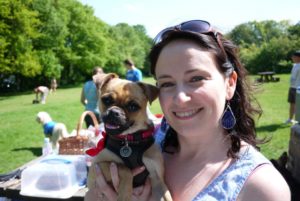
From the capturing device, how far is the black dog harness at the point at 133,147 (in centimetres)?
216

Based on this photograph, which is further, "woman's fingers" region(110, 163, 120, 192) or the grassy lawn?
the grassy lawn

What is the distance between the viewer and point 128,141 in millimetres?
2236

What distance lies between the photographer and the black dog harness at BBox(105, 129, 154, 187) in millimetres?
2164

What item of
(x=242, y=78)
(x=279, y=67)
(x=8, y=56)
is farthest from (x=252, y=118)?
(x=279, y=67)

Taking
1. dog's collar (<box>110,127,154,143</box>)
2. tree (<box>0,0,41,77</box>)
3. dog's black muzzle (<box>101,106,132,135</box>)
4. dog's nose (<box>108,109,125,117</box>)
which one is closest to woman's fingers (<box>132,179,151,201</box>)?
dog's collar (<box>110,127,154,143</box>)

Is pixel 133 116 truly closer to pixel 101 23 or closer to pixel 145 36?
pixel 101 23

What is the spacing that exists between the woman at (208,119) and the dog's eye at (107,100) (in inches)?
21.0

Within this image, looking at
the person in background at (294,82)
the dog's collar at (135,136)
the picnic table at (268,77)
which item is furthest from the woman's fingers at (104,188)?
the picnic table at (268,77)

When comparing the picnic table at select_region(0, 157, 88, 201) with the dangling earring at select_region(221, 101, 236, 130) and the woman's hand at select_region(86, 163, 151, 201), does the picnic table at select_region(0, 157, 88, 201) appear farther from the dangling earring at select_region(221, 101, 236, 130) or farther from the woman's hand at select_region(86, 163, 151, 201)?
the dangling earring at select_region(221, 101, 236, 130)

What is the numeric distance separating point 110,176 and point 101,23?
5190cm

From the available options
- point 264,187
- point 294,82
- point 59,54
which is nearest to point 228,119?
point 264,187

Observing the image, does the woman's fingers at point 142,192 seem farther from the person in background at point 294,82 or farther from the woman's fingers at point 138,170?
the person in background at point 294,82

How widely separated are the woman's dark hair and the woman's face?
0.13 ft

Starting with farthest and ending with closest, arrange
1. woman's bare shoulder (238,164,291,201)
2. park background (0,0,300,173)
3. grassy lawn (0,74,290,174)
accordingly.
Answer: park background (0,0,300,173), grassy lawn (0,74,290,174), woman's bare shoulder (238,164,291,201)
